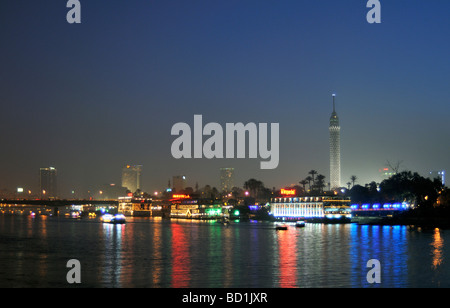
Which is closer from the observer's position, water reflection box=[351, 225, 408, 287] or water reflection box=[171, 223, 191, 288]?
→ water reflection box=[171, 223, 191, 288]

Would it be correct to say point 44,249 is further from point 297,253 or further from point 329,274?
point 329,274

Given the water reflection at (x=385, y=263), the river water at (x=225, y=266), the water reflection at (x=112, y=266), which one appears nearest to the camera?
the river water at (x=225, y=266)

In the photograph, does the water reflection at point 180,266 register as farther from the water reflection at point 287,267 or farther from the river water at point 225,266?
the water reflection at point 287,267

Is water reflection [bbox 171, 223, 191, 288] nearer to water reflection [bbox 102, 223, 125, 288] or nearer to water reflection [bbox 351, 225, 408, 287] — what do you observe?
water reflection [bbox 102, 223, 125, 288]

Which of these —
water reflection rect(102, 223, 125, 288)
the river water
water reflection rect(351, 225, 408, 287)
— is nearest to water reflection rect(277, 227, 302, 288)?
the river water

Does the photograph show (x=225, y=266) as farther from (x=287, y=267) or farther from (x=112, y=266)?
(x=112, y=266)

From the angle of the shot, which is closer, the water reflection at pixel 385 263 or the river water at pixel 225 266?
the river water at pixel 225 266

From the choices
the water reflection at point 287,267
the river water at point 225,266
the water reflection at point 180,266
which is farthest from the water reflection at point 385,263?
the water reflection at point 180,266
